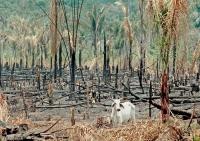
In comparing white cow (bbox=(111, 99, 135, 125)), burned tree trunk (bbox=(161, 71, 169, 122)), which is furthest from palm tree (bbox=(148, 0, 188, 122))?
white cow (bbox=(111, 99, 135, 125))

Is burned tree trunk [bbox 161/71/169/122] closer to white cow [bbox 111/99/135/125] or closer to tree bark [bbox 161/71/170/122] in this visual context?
tree bark [bbox 161/71/170/122]

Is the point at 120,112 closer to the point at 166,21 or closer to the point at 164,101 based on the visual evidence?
the point at 164,101

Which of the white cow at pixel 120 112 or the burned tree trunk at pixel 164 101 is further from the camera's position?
the white cow at pixel 120 112

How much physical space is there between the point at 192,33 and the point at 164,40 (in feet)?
310

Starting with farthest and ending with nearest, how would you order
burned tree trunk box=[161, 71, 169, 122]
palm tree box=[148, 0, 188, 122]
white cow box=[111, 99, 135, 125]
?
white cow box=[111, 99, 135, 125]
palm tree box=[148, 0, 188, 122]
burned tree trunk box=[161, 71, 169, 122]

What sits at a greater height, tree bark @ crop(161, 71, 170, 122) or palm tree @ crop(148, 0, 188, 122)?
palm tree @ crop(148, 0, 188, 122)

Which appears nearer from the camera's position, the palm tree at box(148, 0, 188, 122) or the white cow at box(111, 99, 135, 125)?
the palm tree at box(148, 0, 188, 122)

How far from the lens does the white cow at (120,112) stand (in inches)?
807

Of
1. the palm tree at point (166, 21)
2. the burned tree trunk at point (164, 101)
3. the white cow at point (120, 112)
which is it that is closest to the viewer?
the burned tree trunk at point (164, 101)

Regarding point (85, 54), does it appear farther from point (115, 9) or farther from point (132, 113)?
point (132, 113)

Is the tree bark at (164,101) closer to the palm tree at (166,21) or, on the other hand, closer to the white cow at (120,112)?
the palm tree at (166,21)

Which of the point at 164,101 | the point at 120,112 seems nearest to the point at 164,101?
the point at 164,101

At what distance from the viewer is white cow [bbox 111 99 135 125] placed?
20500 mm

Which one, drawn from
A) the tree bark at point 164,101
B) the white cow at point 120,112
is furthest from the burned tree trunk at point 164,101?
the white cow at point 120,112
